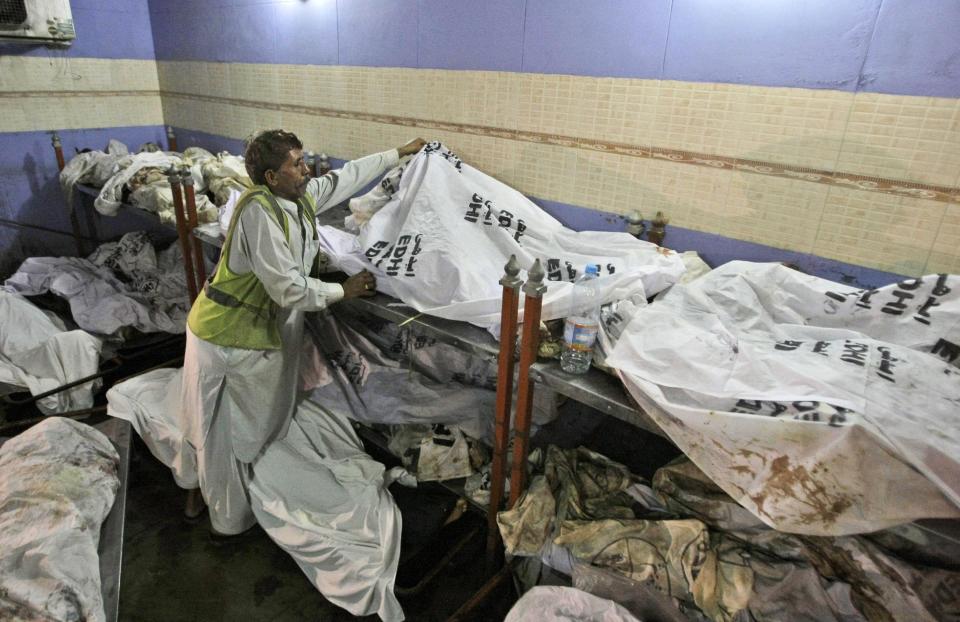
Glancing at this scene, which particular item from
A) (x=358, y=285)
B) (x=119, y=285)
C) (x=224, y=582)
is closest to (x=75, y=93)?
(x=119, y=285)

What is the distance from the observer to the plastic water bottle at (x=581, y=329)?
1.82 m

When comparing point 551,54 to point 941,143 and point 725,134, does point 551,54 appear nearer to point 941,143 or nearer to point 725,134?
point 725,134

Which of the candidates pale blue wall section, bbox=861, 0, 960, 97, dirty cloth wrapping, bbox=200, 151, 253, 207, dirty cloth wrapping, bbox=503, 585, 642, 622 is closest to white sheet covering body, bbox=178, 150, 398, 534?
dirty cloth wrapping, bbox=200, 151, 253, 207

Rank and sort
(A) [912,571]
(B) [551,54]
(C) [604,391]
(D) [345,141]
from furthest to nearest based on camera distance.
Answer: (D) [345,141], (B) [551,54], (C) [604,391], (A) [912,571]

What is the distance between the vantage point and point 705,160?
7.52 feet

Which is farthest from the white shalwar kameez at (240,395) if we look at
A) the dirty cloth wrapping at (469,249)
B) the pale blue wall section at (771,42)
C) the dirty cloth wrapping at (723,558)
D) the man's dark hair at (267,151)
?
the pale blue wall section at (771,42)

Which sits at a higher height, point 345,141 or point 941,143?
point 941,143

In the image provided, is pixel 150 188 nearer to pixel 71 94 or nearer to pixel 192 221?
pixel 192 221

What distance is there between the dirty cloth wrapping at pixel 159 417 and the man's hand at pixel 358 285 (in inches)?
45.0

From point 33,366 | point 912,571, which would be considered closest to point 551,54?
point 912,571

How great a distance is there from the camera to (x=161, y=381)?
3074 mm

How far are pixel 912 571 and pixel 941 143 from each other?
135 cm

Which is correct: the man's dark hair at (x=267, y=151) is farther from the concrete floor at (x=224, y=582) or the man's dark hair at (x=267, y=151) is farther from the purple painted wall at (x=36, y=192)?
the purple painted wall at (x=36, y=192)

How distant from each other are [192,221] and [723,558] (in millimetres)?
3233
